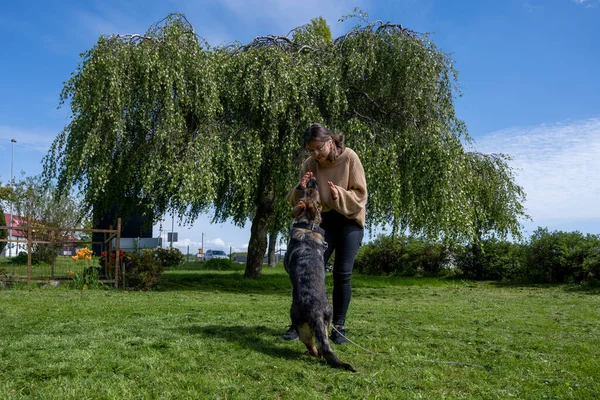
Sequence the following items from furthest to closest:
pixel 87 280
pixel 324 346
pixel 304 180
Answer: pixel 87 280 < pixel 304 180 < pixel 324 346

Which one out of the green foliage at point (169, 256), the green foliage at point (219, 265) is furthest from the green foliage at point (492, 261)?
the green foliage at point (169, 256)

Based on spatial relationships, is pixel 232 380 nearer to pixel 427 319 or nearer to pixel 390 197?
pixel 427 319

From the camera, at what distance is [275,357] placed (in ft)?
13.2

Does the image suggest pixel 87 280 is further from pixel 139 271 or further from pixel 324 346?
pixel 324 346

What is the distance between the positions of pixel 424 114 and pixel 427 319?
6.91 meters

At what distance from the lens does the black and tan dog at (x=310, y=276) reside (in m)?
3.79

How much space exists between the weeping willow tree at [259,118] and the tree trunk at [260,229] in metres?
1.12

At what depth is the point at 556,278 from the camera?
52.1ft

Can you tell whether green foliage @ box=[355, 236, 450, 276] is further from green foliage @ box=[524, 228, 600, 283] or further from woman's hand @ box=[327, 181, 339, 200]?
woman's hand @ box=[327, 181, 339, 200]

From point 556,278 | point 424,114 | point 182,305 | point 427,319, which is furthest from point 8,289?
point 556,278

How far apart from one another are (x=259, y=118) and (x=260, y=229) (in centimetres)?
334

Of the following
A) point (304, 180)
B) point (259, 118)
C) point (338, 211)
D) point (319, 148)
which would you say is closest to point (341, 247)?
point (338, 211)

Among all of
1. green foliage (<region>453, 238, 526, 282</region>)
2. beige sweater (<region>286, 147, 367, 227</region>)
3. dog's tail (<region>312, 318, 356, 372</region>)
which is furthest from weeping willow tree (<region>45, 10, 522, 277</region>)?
dog's tail (<region>312, 318, 356, 372</region>)

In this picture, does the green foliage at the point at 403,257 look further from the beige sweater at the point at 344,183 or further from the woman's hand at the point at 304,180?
the woman's hand at the point at 304,180
